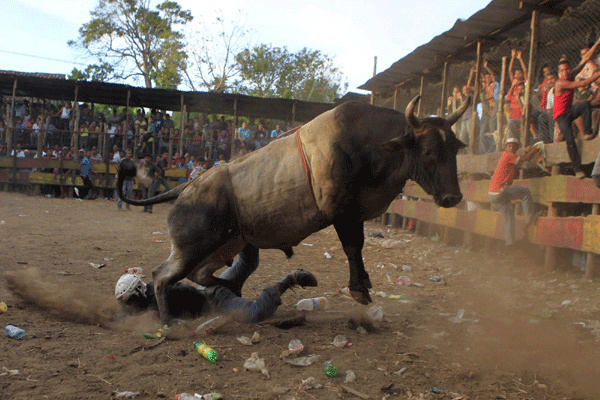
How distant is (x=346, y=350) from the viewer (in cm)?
371

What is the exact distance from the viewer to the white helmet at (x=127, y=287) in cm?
442

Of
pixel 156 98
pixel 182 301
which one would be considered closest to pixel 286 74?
pixel 156 98

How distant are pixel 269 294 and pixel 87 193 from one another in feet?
53.8

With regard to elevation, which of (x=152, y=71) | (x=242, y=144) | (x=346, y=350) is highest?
(x=152, y=71)

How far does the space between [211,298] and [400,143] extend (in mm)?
2246

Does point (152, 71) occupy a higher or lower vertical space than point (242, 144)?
higher

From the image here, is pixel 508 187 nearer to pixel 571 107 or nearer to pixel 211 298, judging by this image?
pixel 571 107

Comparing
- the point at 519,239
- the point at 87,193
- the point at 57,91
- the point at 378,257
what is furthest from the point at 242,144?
the point at 519,239

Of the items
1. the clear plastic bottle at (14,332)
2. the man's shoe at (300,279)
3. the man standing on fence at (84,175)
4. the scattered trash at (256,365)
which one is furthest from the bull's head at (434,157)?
the man standing on fence at (84,175)

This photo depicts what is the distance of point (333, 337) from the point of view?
400 cm

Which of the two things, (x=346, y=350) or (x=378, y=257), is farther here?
(x=378, y=257)

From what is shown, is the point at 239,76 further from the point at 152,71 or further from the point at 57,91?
the point at 57,91

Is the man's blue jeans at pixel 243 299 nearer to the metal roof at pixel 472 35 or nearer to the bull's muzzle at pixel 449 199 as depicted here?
the bull's muzzle at pixel 449 199

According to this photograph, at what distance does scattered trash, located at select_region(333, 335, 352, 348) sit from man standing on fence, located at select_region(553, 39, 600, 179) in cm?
419
